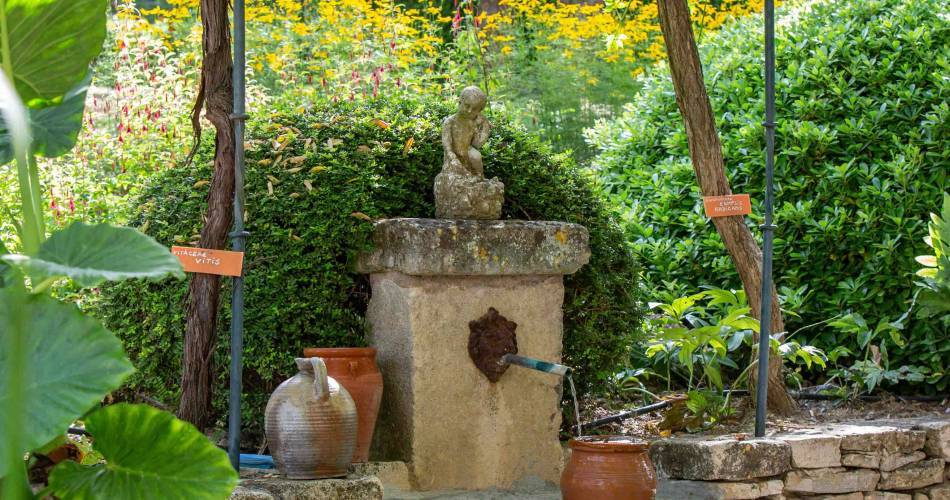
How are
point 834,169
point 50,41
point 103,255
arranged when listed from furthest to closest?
1. point 834,169
2. point 50,41
3. point 103,255

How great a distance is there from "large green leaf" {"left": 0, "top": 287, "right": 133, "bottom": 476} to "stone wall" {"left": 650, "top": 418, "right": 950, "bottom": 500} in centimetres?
301

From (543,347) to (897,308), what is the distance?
7.69 feet

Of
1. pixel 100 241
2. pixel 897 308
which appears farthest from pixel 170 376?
pixel 897 308

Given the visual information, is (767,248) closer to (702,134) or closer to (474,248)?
(702,134)

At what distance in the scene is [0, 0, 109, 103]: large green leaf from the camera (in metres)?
1.79

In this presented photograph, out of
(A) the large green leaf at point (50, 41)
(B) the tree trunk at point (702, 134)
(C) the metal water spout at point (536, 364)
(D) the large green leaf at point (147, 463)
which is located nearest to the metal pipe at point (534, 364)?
(C) the metal water spout at point (536, 364)

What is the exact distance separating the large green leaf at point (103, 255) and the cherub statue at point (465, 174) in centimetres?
256

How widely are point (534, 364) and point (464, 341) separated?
0.32 metres

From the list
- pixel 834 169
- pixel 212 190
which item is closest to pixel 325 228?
pixel 212 190

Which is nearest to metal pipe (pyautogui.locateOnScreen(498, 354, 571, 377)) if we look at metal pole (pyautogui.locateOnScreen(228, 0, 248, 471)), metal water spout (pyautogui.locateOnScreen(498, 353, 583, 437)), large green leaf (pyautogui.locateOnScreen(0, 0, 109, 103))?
metal water spout (pyautogui.locateOnScreen(498, 353, 583, 437))

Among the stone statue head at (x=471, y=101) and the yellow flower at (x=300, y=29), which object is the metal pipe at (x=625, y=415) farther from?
the yellow flower at (x=300, y=29)

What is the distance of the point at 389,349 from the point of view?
4184mm

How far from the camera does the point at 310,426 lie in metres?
3.40

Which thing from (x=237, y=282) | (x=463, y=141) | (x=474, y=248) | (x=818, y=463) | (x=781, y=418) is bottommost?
(x=818, y=463)
